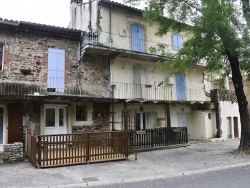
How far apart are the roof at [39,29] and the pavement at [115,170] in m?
7.13

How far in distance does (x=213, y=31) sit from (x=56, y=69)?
867cm

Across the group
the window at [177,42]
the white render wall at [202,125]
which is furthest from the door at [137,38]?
the white render wall at [202,125]

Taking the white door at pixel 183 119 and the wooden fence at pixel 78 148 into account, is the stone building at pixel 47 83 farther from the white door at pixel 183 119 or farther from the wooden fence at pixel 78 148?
the white door at pixel 183 119

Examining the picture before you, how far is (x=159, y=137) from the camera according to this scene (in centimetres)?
1552

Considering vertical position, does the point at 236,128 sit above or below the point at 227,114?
below

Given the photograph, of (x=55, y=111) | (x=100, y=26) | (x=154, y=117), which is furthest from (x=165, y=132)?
(x=100, y=26)

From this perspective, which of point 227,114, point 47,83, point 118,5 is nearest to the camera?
point 47,83

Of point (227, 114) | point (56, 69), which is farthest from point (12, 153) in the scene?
point (227, 114)

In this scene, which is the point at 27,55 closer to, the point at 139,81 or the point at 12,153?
the point at 12,153

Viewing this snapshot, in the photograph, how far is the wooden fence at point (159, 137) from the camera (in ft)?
48.1

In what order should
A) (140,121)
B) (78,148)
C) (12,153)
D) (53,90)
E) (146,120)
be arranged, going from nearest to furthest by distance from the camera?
(78,148) < (12,153) < (53,90) < (140,121) < (146,120)

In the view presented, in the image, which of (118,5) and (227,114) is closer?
(118,5)

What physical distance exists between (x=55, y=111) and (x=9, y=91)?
2757 mm

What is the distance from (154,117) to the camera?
19219mm
